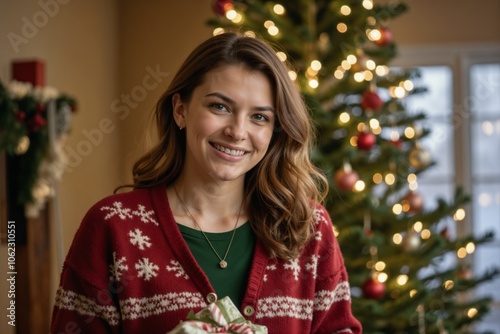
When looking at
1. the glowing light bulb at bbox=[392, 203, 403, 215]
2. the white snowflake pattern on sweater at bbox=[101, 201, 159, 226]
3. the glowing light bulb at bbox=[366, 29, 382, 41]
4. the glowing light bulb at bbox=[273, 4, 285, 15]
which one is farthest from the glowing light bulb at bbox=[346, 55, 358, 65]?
the white snowflake pattern on sweater at bbox=[101, 201, 159, 226]

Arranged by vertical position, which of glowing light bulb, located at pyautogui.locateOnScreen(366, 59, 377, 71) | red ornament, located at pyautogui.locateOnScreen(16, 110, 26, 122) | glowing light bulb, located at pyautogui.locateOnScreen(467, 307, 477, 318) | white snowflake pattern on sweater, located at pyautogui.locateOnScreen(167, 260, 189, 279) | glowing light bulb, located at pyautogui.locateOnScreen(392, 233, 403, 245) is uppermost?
glowing light bulb, located at pyautogui.locateOnScreen(366, 59, 377, 71)

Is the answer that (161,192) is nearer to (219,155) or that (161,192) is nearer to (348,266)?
(219,155)

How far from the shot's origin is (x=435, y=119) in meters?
4.69

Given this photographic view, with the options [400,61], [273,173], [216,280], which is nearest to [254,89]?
[273,173]

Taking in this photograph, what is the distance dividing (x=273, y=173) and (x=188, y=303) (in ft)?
1.30

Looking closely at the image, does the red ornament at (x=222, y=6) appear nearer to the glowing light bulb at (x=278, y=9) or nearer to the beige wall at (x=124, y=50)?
the glowing light bulb at (x=278, y=9)

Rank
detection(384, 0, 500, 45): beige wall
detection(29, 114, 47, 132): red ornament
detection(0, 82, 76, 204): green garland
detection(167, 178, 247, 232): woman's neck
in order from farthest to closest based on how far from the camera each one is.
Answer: detection(384, 0, 500, 45): beige wall
detection(29, 114, 47, 132): red ornament
detection(0, 82, 76, 204): green garland
detection(167, 178, 247, 232): woman's neck

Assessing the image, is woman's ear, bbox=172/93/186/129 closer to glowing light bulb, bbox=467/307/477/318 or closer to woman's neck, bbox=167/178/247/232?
woman's neck, bbox=167/178/247/232

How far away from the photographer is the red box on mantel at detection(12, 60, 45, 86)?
294 centimetres

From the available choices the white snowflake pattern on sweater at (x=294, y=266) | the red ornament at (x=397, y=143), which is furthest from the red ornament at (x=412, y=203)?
the white snowflake pattern on sweater at (x=294, y=266)

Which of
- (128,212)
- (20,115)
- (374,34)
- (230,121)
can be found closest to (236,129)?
(230,121)

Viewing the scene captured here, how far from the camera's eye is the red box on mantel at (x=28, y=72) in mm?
2938

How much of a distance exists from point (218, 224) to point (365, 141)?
4.16ft

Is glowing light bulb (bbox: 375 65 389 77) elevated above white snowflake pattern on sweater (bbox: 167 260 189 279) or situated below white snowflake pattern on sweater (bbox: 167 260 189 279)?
above
